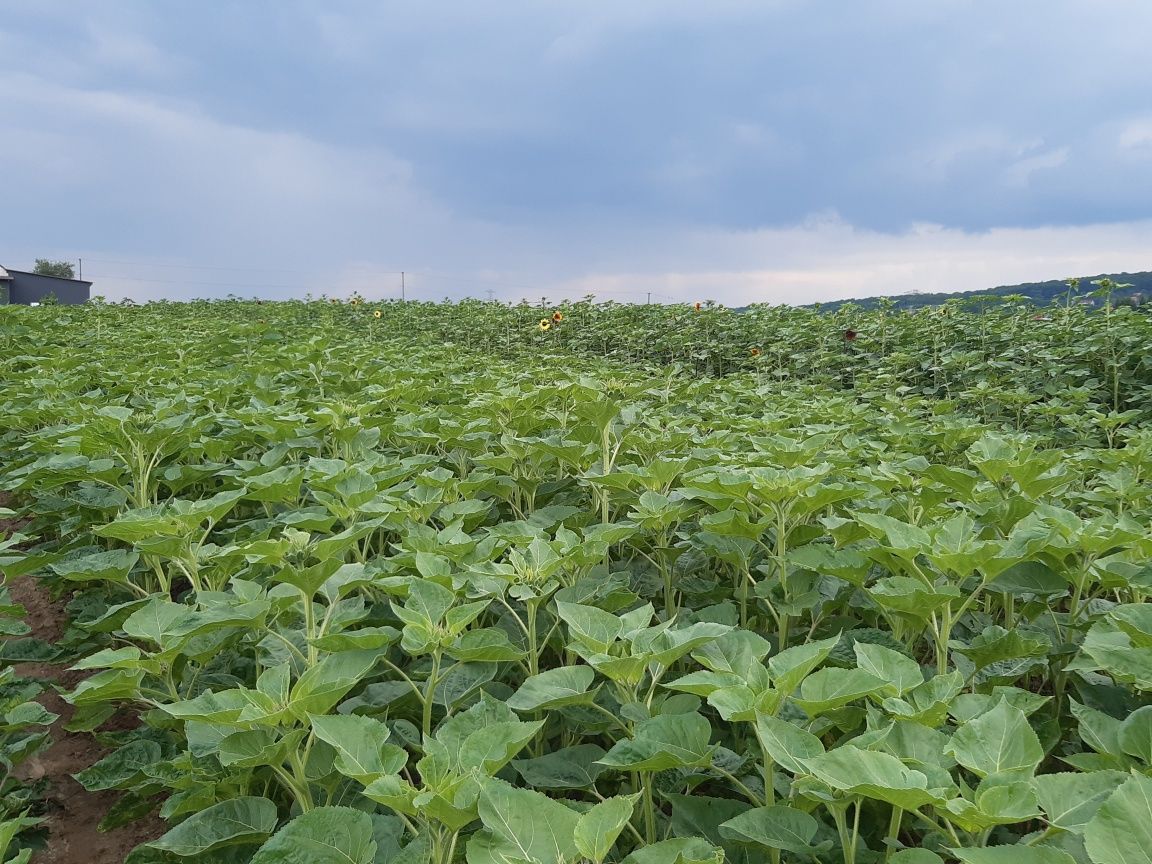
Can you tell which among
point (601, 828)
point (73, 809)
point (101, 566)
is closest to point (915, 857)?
point (601, 828)

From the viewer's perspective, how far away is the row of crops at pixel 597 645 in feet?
3.23

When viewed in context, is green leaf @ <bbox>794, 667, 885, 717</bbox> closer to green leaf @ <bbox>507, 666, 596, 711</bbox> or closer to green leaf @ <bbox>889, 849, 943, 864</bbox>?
green leaf @ <bbox>889, 849, 943, 864</bbox>

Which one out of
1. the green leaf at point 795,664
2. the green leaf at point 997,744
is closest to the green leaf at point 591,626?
the green leaf at point 795,664

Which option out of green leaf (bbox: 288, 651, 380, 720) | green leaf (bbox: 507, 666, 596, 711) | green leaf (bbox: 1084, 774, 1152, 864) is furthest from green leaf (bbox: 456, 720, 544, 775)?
green leaf (bbox: 1084, 774, 1152, 864)

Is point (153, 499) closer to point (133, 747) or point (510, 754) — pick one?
point (133, 747)

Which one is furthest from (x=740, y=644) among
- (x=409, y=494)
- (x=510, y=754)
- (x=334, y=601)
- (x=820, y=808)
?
(x=409, y=494)

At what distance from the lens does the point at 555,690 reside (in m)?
1.24

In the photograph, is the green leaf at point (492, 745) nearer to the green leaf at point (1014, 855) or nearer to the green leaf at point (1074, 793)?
the green leaf at point (1014, 855)

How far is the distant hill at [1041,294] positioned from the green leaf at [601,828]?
266 inches

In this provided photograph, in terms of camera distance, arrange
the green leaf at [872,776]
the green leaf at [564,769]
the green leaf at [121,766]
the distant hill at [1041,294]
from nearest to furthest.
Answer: the green leaf at [872,776], the green leaf at [564,769], the green leaf at [121,766], the distant hill at [1041,294]

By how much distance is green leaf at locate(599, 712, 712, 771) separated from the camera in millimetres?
1058

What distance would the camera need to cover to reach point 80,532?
2.73m

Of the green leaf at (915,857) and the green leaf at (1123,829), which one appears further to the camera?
the green leaf at (915,857)

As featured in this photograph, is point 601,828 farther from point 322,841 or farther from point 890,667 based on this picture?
point 890,667
